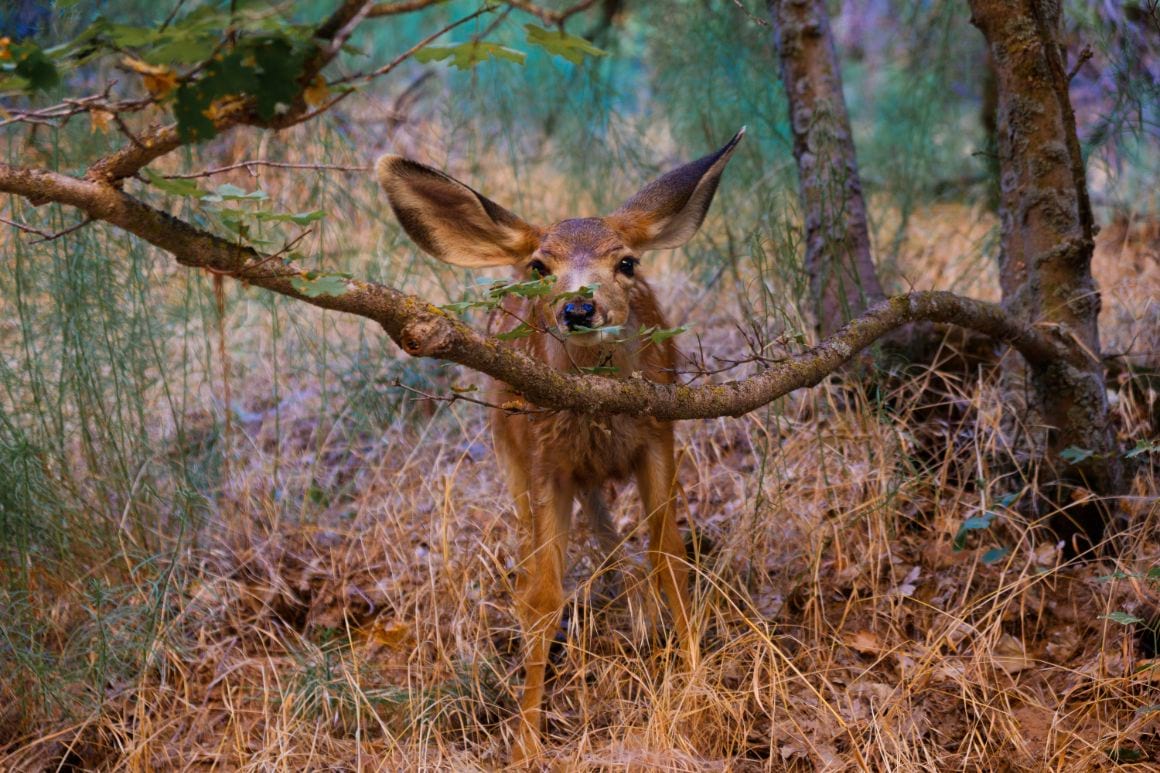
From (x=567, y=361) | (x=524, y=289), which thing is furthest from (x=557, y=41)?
(x=567, y=361)

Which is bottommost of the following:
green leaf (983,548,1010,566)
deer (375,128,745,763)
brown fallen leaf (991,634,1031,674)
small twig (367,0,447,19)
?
brown fallen leaf (991,634,1031,674)

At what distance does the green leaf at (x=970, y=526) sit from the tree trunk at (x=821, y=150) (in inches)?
44.4

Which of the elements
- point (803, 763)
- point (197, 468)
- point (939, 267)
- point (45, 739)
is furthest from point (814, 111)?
point (45, 739)

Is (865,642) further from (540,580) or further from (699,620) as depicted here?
(540,580)

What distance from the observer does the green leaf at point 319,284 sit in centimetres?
239

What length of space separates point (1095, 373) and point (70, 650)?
3.89 meters

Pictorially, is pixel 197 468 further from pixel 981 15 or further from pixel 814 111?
pixel 981 15

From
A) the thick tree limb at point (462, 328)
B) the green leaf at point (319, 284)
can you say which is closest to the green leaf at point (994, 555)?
the thick tree limb at point (462, 328)

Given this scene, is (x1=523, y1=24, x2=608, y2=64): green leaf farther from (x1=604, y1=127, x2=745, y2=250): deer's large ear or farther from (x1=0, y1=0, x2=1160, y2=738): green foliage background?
(x1=604, y1=127, x2=745, y2=250): deer's large ear

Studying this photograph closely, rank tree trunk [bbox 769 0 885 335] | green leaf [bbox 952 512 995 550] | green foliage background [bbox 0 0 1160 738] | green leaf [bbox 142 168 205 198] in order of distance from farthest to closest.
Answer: tree trunk [bbox 769 0 885 335]
green foliage background [bbox 0 0 1160 738]
green leaf [bbox 952 512 995 550]
green leaf [bbox 142 168 205 198]

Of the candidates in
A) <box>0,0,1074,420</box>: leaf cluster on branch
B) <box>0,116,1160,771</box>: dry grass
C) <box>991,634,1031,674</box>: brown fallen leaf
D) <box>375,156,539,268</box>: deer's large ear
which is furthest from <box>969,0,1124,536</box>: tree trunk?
<box>375,156,539,268</box>: deer's large ear

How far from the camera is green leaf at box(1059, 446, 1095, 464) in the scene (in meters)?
4.09

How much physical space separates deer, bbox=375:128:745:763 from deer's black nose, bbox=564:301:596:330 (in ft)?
0.87

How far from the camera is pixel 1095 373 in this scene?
14.0ft
